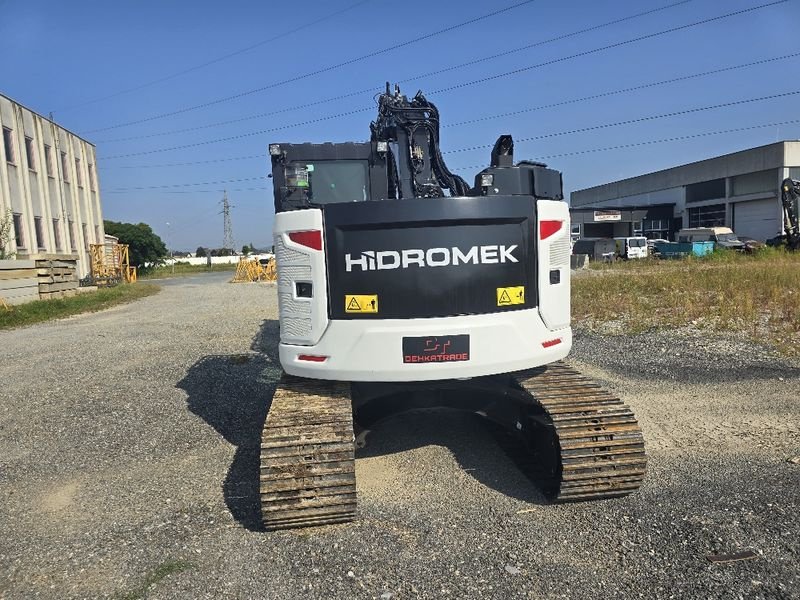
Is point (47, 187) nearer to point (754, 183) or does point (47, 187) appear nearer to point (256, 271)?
point (256, 271)

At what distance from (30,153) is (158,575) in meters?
29.9

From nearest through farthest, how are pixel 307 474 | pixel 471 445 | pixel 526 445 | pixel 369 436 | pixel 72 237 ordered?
pixel 307 474 < pixel 526 445 < pixel 471 445 < pixel 369 436 < pixel 72 237

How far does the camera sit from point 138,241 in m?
56.5

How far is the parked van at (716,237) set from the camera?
3674 cm

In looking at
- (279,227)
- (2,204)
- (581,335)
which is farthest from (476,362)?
(2,204)

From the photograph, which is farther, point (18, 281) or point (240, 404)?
point (18, 281)

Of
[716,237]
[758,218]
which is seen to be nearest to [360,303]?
[716,237]

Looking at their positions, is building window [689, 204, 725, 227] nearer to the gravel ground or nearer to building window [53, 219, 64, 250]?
building window [53, 219, 64, 250]

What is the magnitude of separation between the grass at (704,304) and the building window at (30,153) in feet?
82.5

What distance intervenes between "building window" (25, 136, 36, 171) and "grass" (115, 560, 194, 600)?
29328 millimetres

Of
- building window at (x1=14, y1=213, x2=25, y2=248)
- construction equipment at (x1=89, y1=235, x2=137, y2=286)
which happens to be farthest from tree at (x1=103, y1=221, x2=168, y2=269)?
building window at (x1=14, y1=213, x2=25, y2=248)

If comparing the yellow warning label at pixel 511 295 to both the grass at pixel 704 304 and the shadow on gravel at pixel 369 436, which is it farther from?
the grass at pixel 704 304

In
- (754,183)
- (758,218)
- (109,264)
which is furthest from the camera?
(754,183)

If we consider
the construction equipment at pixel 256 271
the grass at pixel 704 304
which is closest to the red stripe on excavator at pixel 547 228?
the grass at pixel 704 304
